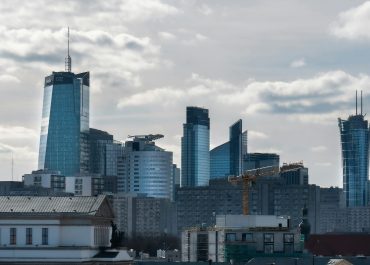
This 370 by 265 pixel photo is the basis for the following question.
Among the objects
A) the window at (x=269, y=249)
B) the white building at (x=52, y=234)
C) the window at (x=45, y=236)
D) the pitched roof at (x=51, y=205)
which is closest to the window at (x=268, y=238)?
the window at (x=269, y=249)

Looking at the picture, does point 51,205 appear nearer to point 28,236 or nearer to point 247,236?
point 28,236

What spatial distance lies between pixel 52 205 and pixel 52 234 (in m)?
2.92

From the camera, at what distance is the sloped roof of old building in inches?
4461

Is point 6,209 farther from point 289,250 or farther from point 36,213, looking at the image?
point 289,250

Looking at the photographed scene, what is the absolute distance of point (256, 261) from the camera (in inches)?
6004

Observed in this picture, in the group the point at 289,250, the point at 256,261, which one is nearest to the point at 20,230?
the point at 256,261

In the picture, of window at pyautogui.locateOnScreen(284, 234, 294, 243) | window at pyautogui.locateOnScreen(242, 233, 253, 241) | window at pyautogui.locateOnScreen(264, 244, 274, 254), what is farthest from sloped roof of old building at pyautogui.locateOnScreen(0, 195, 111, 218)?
window at pyautogui.locateOnScreen(242, 233, 253, 241)

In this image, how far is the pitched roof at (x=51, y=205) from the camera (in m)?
113

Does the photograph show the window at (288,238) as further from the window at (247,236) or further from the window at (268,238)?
the window at (247,236)

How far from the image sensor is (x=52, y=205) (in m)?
115

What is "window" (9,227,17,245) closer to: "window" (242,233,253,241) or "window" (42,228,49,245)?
"window" (42,228,49,245)

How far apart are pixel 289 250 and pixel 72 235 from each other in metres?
82.2

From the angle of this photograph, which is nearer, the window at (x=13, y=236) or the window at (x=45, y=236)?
the window at (x=45, y=236)

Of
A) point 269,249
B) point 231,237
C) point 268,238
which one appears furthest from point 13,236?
point 268,238
